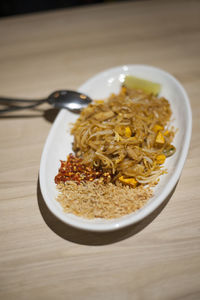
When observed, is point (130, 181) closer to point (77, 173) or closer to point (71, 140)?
point (77, 173)

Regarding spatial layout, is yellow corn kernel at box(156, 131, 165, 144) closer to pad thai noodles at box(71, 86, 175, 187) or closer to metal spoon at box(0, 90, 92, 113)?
pad thai noodles at box(71, 86, 175, 187)

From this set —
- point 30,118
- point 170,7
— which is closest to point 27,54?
point 30,118

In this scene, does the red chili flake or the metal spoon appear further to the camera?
the metal spoon

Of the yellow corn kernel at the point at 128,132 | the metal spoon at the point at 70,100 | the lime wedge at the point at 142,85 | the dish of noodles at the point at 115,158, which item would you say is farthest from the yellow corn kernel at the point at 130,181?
the lime wedge at the point at 142,85

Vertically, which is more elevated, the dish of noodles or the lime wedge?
the lime wedge

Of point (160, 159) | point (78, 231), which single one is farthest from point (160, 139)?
point (78, 231)

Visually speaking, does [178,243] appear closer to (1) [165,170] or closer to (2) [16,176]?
(1) [165,170]

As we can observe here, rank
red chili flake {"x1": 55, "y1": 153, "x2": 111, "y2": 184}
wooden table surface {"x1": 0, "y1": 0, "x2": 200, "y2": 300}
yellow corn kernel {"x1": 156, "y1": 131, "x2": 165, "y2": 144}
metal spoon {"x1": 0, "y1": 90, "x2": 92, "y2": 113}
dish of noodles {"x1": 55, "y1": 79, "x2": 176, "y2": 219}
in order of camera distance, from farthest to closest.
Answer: metal spoon {"x1": 0, "y1": 90, "x2": 92, "y2": 113} → yellow corn kernel {"x1": 156, "y1": 131, "x2": 165, "y2": 144} → red chili flake {"x1": 55, "y1": 153, "x2": 111, "y2": 184} → dish of noodles {"x1": 55, "y1": 79, "x2": 176, "y2": 219} → wooden table surface {"x1": 0, "y1": 0, "x2": 200, "y2": 300}

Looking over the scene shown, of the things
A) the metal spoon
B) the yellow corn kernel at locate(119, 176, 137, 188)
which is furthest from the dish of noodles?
the metal spoon
